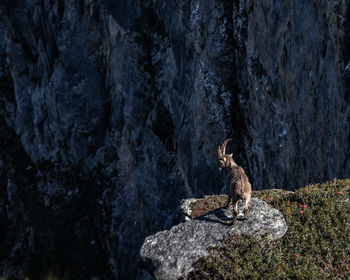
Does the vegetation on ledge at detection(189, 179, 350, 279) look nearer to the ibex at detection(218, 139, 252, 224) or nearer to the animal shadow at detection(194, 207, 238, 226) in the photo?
the animal shadow at detection(194, 207, 238, 226)

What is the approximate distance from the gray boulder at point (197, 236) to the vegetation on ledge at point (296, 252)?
0.27m

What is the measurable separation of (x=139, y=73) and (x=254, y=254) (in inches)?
1563

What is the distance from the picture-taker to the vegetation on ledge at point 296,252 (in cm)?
1050

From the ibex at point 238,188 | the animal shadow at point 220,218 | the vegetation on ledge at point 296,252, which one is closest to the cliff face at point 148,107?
the vegetation on ledge at point 296,252

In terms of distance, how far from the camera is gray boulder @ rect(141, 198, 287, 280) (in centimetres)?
1117

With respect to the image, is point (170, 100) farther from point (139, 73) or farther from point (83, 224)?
point (83, 224)

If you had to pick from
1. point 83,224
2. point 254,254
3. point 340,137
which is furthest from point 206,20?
point 83,224

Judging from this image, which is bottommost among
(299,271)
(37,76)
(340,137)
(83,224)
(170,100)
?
(83,224)

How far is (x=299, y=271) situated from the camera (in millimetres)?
10398

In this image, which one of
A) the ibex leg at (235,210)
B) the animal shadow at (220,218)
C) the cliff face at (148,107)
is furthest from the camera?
the cliff face at (148,107)

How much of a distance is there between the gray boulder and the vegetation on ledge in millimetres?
266

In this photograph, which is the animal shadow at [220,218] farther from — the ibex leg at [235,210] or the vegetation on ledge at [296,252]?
the vegetation on ledge at [296,252]

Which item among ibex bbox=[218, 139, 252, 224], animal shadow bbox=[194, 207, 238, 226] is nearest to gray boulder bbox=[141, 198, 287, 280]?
animal shadow bbox=[194, 207, 238, 226]

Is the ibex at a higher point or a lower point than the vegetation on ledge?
higher
